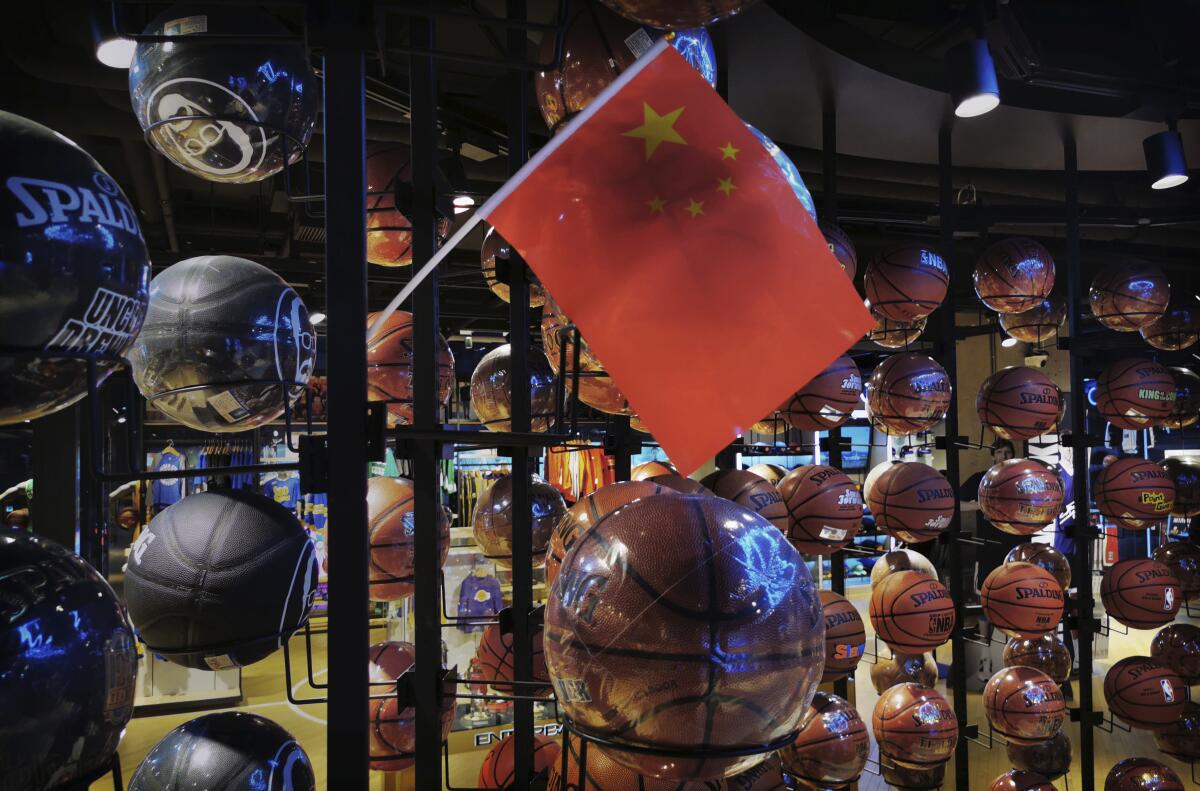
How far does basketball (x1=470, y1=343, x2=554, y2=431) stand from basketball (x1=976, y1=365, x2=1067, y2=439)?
2736 millimetres

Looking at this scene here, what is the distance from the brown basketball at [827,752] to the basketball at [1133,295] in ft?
10.9

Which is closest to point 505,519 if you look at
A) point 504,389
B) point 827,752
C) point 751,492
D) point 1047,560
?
point 504,389

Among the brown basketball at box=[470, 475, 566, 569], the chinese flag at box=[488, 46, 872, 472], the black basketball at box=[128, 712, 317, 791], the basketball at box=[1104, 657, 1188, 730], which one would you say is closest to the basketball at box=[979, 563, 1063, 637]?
the basketball at box=[1104, 657, 1188, 730]

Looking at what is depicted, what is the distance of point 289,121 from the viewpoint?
69.7 inches

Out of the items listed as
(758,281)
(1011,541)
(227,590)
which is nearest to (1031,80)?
(758,281)

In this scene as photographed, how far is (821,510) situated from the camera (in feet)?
12.0

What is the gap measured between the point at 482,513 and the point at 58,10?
2573 mm

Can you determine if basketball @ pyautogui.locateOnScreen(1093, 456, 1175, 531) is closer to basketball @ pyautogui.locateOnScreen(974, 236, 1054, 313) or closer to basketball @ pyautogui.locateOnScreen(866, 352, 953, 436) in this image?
basketball @ pyautogui.locateOnScreen(974, 236, 1054, 313)

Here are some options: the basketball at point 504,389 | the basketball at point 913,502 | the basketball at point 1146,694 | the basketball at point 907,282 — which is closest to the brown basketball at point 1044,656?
the basketball at point 1146,694

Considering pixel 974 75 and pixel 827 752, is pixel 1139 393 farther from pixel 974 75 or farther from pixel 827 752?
pixel 827 752

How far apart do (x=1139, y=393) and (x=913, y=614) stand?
241 cm

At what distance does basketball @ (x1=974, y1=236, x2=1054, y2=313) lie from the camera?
4.69m

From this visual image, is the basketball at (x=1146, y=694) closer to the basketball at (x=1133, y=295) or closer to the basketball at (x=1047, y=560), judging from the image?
the basketball at (x=1047, y=560)

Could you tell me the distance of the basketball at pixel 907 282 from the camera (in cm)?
406
